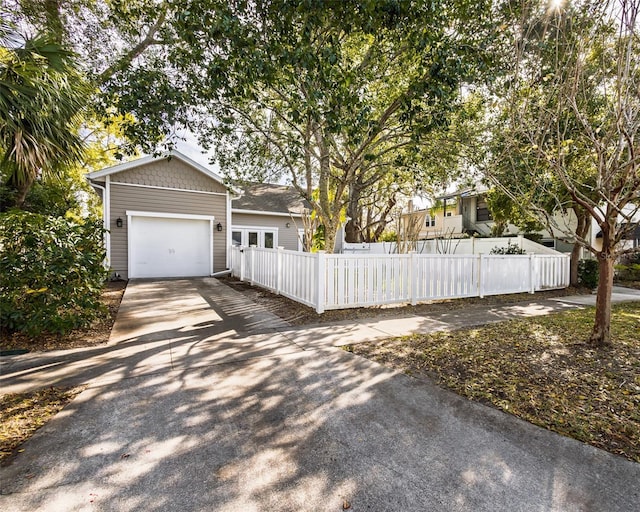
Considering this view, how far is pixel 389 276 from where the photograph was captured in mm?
7199

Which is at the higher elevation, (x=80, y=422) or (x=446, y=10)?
(x=446, y=10)

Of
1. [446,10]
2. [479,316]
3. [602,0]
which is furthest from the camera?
[479,316]

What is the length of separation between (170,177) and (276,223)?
546 centimetres

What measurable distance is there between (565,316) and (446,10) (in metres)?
6.28

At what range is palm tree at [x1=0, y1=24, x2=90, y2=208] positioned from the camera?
4277 mm

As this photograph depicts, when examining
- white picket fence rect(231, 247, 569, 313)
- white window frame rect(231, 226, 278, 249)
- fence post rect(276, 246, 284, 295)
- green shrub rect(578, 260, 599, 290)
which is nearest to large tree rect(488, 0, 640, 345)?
white picket fence rect(231, 247, 569, 313)

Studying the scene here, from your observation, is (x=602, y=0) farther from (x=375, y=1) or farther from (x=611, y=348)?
(x=611, y=348)

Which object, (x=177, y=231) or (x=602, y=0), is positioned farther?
Result: (x=177, y=231)

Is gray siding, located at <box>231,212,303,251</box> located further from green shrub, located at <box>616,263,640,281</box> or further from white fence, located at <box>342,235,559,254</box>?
green shrub, located at <box>616,263,640,281</box>

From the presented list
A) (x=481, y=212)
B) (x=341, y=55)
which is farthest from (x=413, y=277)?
(x=481, y=212)

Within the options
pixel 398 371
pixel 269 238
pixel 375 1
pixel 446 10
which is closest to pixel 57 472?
pixel 398 371

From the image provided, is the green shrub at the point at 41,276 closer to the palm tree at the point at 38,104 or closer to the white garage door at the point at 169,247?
the palm tree at the point at 38,104

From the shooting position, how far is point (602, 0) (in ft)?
12.0

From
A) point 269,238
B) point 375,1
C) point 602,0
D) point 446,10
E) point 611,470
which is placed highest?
point 446,10
